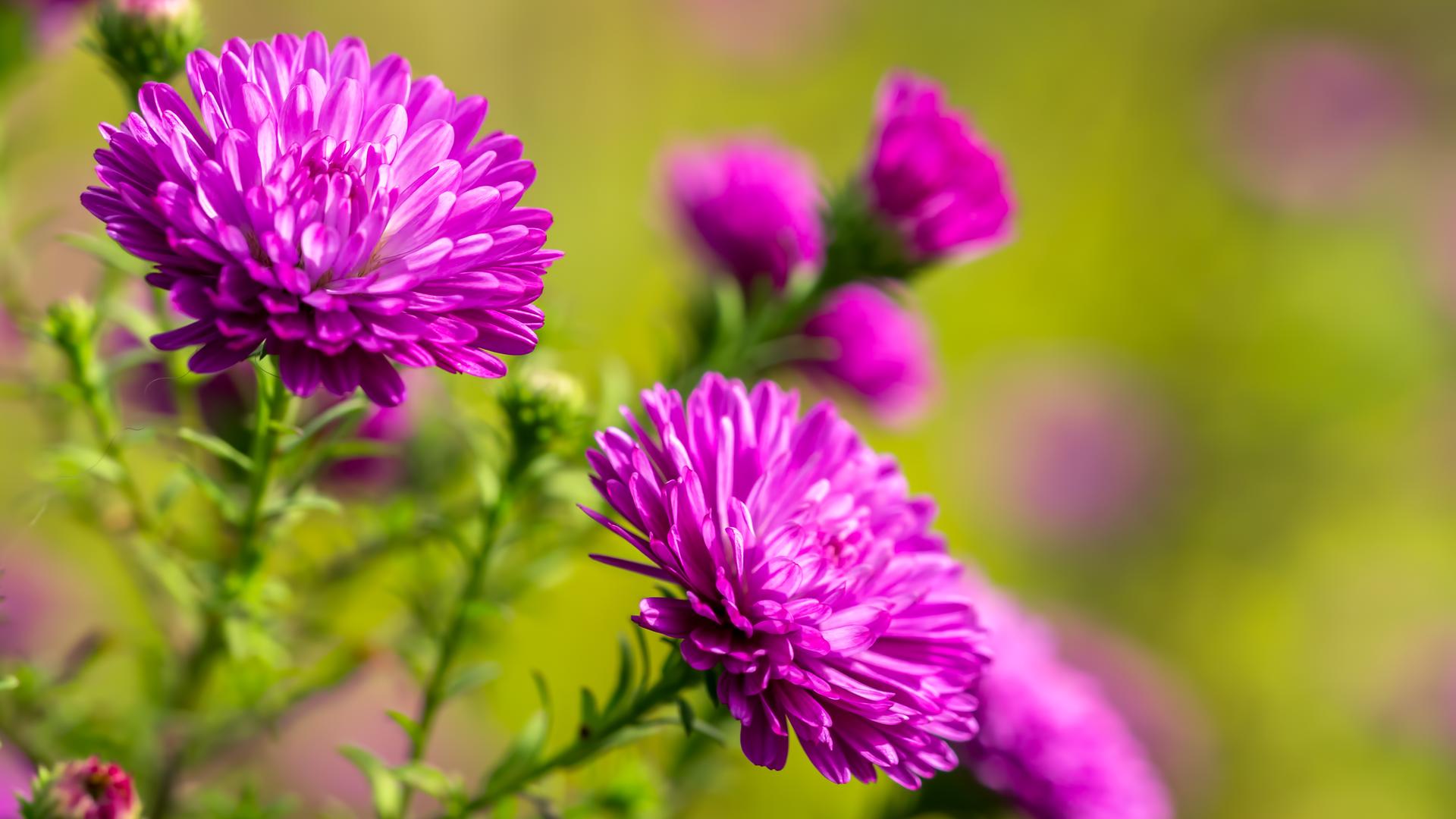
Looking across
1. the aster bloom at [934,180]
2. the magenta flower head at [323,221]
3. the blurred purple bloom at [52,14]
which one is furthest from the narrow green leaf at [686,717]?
the blurred purple bloom at [52,14]

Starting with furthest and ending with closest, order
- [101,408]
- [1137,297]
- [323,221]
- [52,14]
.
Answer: [1137,297] < [52,14] < [101,408] < [323,221]

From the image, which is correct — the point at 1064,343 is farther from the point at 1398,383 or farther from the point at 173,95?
the point at 173,95

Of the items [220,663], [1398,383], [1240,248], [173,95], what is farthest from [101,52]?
[1240,248]

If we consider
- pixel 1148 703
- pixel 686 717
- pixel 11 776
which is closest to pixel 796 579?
pixel 686 717

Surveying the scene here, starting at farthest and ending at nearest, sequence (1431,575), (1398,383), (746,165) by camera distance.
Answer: (1431,575), (1398,383), (746,165)

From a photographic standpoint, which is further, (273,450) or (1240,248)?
(1240,248)

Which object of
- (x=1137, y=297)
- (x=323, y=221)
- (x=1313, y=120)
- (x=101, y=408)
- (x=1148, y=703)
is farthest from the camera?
(x=1137, y=297)

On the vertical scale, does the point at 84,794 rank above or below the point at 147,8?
below

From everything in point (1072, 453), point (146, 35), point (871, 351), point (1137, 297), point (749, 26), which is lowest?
point (146, 35)

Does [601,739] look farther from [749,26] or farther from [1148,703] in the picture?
[749,26]
